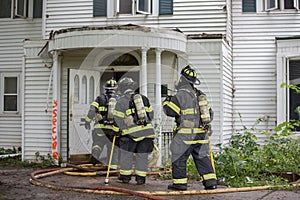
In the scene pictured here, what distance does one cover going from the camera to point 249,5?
14.1m

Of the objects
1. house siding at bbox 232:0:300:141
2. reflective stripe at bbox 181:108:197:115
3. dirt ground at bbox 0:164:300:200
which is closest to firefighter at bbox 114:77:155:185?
dirt ground at bbox 0:164:300:200

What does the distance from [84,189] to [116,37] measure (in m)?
4.25

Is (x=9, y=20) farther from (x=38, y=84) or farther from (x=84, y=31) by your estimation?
(x=84, y=31)

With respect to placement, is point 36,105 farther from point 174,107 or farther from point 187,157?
point 187,157

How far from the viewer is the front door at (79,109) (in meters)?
11.7

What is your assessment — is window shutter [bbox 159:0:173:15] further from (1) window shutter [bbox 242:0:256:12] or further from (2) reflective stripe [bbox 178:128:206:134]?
(2) reflective stripe [bbox 178:128:206:134]

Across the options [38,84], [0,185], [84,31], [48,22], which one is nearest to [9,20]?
[48,22]

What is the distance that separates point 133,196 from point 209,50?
5.54m

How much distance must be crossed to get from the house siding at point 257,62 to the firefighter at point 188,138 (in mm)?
6017

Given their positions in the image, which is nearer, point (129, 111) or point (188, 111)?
point (188, 111)

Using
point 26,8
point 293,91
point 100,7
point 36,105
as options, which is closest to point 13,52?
point 26,8

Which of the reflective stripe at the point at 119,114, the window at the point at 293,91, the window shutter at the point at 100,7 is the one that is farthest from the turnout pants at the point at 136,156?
the window at the point at 293,91

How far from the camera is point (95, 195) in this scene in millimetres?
7914

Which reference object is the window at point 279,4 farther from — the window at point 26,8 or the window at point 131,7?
the window at point 26,8
